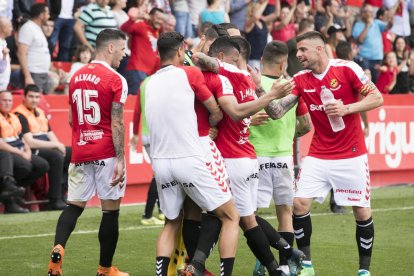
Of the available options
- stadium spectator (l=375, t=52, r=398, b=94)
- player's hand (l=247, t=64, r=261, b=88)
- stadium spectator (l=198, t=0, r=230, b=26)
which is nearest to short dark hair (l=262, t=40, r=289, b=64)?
player's hand (l=247, t=64, r=261, b=88)

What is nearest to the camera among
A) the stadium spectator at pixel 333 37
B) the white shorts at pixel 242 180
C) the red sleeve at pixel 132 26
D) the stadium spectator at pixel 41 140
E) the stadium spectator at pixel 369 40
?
the white shorts at pixel 242 180

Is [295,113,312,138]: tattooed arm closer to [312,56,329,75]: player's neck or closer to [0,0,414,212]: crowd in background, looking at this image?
[312,56,329,75]: player's neck

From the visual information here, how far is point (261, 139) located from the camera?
A: 10367 mm

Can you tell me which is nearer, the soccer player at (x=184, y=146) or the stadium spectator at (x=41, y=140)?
the soccer player at (x=184, y=146)

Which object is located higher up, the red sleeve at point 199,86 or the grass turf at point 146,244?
the red sleeve at point 199,86

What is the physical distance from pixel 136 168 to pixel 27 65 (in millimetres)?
2522

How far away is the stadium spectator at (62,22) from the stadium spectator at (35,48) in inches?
33.0

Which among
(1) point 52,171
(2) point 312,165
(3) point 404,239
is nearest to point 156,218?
(1) point 52,171

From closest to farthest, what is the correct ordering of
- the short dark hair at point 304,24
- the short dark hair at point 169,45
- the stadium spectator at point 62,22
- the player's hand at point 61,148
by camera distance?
the short dark hair at point 169,45
the player's hand at point 61,148
the stadium spectator at point 62,22
the short dark hair at point 304,24

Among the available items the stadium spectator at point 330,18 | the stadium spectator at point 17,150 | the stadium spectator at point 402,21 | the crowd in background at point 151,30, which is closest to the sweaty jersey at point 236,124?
the stadium spectator at point 17,150

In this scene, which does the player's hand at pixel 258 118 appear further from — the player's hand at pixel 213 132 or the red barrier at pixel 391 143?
the red barrier at pixel 391 143

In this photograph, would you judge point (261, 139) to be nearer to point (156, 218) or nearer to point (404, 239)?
point (404, 239)

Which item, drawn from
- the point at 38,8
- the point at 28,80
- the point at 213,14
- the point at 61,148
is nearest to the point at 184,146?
the point at 61,148

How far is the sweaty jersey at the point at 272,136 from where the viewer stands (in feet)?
33.8
